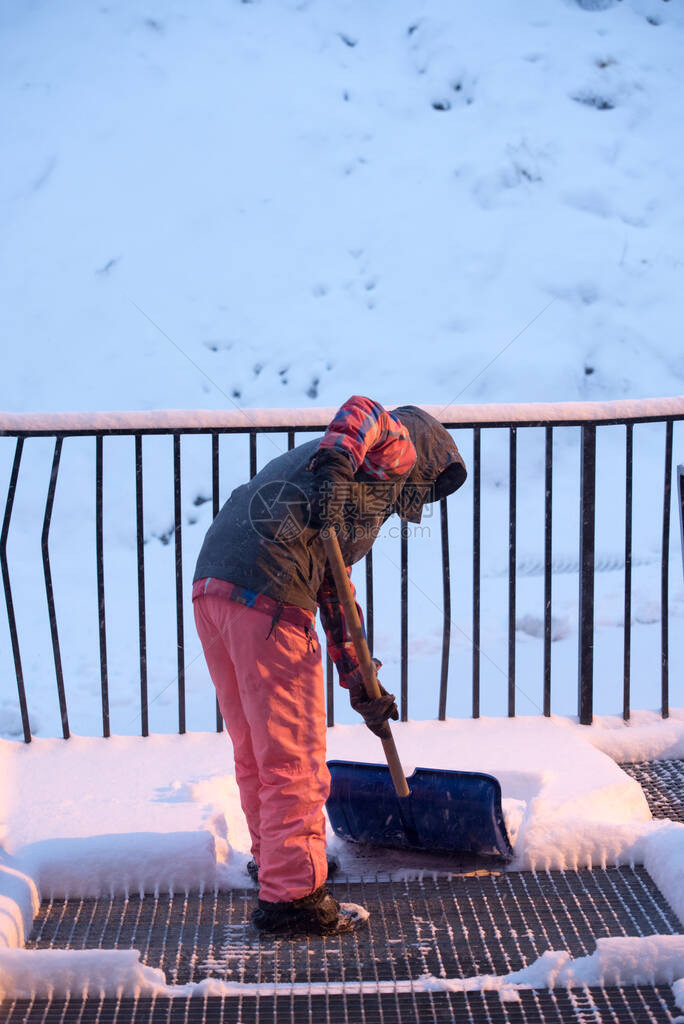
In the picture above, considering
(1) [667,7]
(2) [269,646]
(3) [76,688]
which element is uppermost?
(1) [667,7]

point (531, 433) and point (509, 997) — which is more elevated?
point (509, 997)

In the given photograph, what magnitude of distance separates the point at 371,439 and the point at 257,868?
1.29 metres

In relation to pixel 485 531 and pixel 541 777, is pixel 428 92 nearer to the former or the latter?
pixel 485 531

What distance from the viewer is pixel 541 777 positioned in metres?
3.03

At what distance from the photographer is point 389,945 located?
7.46ft

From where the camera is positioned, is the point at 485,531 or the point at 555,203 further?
the point at 555,203

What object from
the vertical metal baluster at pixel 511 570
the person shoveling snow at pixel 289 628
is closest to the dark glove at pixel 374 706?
the person shoveling snow at pixel 289 628

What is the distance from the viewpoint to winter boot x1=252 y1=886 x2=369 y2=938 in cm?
229

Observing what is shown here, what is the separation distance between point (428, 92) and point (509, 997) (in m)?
16.1

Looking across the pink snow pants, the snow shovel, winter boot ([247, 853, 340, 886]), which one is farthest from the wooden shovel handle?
winter boot ([247, 853, 340, 886])

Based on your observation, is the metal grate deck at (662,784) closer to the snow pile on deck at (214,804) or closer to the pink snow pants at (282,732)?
the snow pile on deck at (214,804)

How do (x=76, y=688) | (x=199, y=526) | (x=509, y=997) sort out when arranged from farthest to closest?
(x=199, y=526), (x=76, y=688), (x=509, y=997)

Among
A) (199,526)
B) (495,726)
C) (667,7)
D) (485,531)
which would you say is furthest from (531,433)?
(495,726)

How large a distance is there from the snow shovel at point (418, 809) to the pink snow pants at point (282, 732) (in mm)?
291
